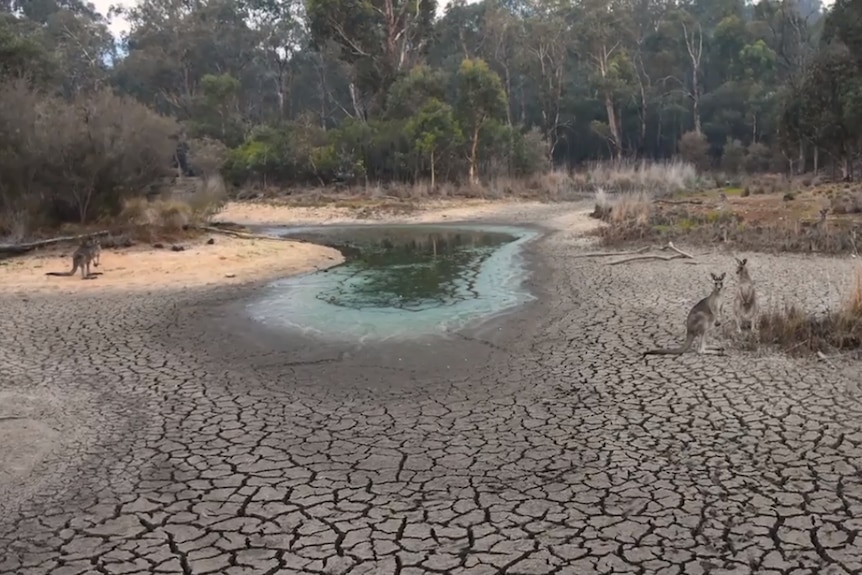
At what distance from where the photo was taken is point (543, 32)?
5272 centimetres

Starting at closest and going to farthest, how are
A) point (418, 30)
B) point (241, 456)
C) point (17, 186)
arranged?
point (241, 456)
point (17, 186)
point (418, 30)

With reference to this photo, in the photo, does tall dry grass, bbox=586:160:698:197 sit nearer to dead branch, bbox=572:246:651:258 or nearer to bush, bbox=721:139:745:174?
bush, bbox=721:139:745:174

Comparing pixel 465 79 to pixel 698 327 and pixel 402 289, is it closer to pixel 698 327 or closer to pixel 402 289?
pixel 402 289

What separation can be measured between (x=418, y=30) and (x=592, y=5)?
16.5m

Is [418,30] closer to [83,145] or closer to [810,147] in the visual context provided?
[810,147]

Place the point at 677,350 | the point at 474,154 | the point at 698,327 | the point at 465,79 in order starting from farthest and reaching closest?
the point at 474,154
the point at 465,79
the point at 677,350
the point at 698,327

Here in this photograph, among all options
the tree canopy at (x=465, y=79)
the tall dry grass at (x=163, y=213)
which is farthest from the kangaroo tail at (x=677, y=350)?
the tree canopy at (x=465, y=79)

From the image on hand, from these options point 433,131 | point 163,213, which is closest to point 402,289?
point 163,213

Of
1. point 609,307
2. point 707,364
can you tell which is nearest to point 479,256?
point 609,307

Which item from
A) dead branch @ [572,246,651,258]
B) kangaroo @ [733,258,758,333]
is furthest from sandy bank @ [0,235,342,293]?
kangaroo @ [733,258,758,333]

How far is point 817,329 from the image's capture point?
8.67m

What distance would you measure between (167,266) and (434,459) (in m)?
12.4

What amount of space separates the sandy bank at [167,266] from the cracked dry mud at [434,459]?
491 cm

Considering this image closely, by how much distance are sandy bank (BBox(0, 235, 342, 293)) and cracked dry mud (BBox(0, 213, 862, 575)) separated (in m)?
4.91
